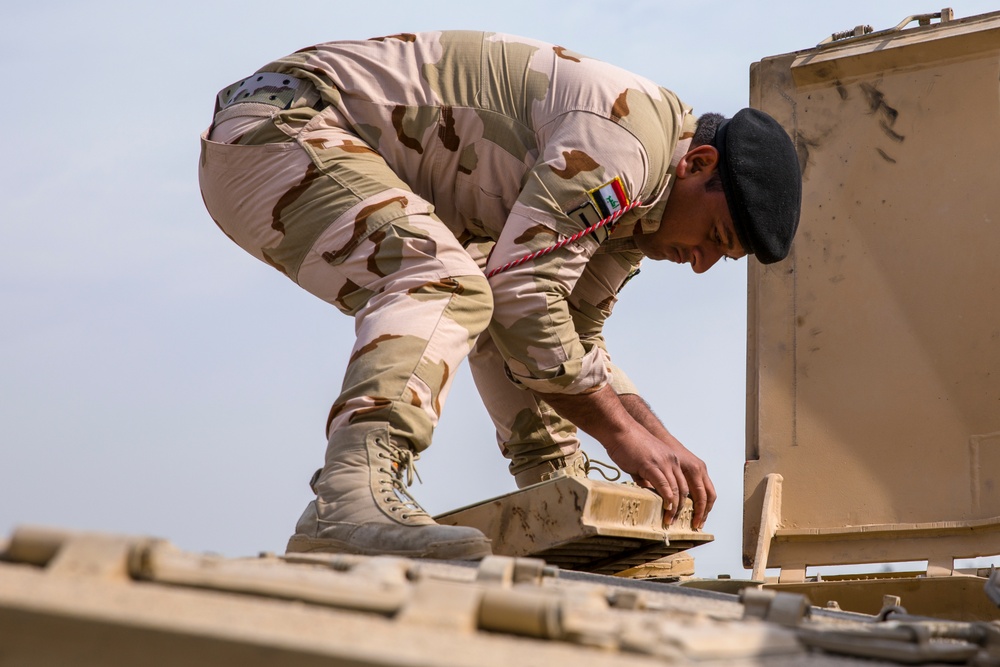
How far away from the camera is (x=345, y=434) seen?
2.20 meters

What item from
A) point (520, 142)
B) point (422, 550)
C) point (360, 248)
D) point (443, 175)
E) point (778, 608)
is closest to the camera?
point (778, 608)

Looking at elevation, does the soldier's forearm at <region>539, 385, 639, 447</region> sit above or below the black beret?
below

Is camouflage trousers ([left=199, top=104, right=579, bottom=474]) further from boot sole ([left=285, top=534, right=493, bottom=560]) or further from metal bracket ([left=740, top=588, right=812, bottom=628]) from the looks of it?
metal bracket ([left=740, top=588, right=812, bottom=628])

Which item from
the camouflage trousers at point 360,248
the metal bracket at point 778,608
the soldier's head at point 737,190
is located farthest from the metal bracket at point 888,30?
A: the metal bracket at point 778,608

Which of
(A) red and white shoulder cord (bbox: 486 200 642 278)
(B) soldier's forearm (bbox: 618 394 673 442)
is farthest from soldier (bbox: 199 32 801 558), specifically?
(B) soldier's forearm (bbox: 618 394 673 442)

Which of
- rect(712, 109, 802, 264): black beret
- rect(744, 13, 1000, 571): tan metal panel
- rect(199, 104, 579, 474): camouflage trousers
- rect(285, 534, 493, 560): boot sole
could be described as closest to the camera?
rect(285, 534, 493, 560): boot sole

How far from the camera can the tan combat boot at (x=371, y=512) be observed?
197 cm

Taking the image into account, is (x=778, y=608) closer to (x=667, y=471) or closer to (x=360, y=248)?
(x=360, y=248)

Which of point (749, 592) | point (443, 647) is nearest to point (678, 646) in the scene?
point (443, 647)

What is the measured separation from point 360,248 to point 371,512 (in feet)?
1.95

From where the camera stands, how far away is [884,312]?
149 inches

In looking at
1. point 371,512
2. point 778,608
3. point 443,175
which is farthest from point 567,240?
point 778,608

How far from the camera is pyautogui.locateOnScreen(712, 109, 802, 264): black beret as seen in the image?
2785 millimetres

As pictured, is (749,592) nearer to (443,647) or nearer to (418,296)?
(443,647)
